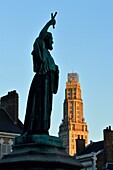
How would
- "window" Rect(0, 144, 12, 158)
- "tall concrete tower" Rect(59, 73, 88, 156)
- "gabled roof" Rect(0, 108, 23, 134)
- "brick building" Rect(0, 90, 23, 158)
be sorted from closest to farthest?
"window" Rect(0, 144, 12, 158), "brick building" Rect(0, 90, 23, 158), "gabled roof" Rect(0, 108, 23, 134), "tall concrete tower" Rect(59, 73, 88, 156)

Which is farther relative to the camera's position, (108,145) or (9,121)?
(108,145)

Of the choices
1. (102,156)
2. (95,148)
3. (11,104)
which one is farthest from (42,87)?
(95,148)

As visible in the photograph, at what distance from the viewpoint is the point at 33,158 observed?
10508 mm

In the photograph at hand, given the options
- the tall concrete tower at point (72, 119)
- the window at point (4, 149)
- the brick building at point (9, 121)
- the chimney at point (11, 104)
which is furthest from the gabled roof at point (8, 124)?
the tall concrete tower at point (72, 119)

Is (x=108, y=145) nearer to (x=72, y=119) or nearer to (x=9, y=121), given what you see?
(x=9, y=121)

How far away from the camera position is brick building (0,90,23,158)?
37188 mm

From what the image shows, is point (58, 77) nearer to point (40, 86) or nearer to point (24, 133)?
point (40, 86)

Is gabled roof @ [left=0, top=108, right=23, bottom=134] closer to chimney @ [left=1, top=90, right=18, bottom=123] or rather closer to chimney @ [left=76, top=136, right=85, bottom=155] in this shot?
chimney @ [left=1, top=90, right=18, bottom=123]

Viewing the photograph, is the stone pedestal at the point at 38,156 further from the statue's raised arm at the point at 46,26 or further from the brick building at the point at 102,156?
the brick building at the point at 102,156

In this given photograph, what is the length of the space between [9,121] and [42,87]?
91.8 feet

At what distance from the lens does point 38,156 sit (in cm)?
1062

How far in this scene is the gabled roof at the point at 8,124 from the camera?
38.0m

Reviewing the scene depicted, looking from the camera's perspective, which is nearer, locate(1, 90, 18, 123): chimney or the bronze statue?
the bronze statue

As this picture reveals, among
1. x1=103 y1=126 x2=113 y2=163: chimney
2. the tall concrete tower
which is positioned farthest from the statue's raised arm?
the tall concrete tower
